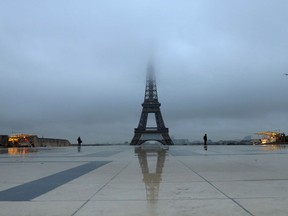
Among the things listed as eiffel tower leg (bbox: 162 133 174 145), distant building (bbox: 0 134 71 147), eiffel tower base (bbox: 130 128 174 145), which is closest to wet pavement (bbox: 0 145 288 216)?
distant building (bbox: 0 134 71 147)

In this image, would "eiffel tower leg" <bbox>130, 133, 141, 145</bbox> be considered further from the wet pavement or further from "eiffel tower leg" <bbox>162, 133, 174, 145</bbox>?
the wet pavement

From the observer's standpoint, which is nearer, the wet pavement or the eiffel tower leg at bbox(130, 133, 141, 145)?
the wet pavement

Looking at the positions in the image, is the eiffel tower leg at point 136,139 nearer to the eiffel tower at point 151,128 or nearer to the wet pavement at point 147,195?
the eiffel tower at point 151,128

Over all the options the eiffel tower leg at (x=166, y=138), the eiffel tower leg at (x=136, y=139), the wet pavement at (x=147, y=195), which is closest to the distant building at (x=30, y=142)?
the eiffel tower leg at (x=136, y=139)

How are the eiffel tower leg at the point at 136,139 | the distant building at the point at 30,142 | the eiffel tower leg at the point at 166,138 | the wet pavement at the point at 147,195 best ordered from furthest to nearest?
1. the eiffel tower leg at the point at 136,139
2. the eiffel tower leg at the point at 166,138
3. the distant building at the point at 30,142
4. the wet pavement at the point at 147,195

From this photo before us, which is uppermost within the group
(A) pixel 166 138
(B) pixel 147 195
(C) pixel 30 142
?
(A) pixel 166 138

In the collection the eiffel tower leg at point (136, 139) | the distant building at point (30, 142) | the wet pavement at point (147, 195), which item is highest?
the eiffel tower leg at point (136, 139)

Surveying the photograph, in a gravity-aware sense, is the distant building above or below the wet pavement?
above

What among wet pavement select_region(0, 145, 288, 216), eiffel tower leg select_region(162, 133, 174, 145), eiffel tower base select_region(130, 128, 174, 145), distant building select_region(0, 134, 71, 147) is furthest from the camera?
eiffel tower base select_region(130, 128, 174, 145)

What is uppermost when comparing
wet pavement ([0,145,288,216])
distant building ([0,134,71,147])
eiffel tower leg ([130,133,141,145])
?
eiffel tower leg ([130,133,141,145])

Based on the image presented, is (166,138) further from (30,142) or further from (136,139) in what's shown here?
(30,142)

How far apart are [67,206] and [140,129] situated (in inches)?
4338

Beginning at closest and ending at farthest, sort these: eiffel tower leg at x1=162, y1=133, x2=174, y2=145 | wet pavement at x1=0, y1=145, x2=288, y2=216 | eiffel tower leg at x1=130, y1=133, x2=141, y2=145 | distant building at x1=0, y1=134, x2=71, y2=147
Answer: wet pavement at x1=0, y1=145, x2=288, y2=216 → distant building at x1=0, y1=134, x2=71, y2=147 → eiffel tower leg at x1=162, y1=133, x2=174, y2=145 → eiffel tower leg at x1=130, y1=133, x2=141, y2=145

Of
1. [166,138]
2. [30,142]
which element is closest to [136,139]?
[166,138]
